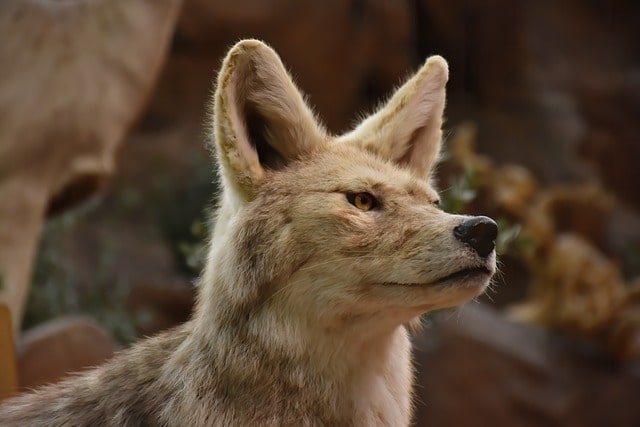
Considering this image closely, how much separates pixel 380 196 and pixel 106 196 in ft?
29.6

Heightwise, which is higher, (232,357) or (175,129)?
(175,129)

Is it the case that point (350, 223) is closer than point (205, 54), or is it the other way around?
point (350, 223)

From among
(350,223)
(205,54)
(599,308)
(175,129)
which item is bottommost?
(599,308)

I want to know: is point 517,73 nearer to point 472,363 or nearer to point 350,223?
point 472,363

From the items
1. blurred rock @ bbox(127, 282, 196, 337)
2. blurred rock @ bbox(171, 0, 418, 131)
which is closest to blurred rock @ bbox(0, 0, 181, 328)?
blurred rock @ bbox(127, 282, 196, 337)

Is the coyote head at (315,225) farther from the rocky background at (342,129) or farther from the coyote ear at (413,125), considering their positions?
the rocky background at (342,129)

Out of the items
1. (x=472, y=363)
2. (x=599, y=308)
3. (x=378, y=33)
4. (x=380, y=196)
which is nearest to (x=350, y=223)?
(x=380, y=196)

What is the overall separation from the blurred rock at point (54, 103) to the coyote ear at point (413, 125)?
10.7 ft

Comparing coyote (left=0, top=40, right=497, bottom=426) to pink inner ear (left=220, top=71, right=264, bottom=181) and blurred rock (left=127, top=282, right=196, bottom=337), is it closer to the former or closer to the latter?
pink inner ear (left=220, top=71, right=264, bottom=181)

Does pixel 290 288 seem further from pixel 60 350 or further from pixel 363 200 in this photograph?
pixel 60 350

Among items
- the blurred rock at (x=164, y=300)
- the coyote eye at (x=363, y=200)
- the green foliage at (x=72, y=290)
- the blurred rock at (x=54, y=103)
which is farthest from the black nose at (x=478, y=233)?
the blurred rock at (x=164, y=300)

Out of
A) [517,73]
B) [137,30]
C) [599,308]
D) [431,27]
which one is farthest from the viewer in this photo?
[517,73]

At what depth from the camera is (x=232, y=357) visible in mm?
2828

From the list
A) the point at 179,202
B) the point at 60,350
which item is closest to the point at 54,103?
the point at 60,350
